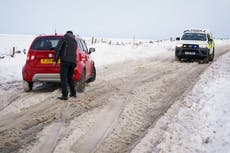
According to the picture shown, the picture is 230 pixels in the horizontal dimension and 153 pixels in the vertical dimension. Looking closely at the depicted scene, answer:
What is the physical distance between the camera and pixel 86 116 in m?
7.33

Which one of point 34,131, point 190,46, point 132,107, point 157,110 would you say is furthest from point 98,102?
point 190,46

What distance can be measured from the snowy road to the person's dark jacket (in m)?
1.09

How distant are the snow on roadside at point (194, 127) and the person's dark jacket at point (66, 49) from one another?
116 inches

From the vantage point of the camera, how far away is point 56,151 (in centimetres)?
541

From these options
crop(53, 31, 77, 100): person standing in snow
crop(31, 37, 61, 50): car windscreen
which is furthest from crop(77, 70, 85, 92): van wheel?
crop(31, 37, 61, 50): car windscreen

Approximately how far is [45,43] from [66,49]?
1509mm

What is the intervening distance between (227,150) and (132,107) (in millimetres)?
3228

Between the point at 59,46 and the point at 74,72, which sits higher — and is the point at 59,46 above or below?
above

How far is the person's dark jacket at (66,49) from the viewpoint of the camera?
350 inches

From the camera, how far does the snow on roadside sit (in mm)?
5453

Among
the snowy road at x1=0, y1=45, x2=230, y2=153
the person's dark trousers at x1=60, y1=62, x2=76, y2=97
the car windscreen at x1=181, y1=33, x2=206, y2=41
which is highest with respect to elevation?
the car windscreen at x1=181, y1=33, x2=206, y2=41

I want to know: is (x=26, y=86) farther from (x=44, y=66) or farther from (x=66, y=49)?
(x=66, y=49)

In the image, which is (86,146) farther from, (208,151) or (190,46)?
(190,46)

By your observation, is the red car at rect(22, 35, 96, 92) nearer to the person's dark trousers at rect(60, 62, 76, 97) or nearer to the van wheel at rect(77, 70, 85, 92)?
the van wheel at rect(77, 70, 85, 92)
